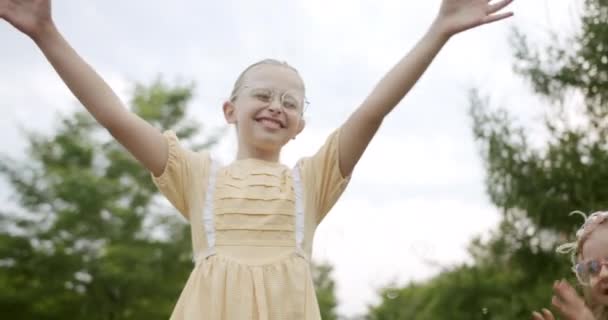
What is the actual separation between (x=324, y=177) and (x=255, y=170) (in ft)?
0.85

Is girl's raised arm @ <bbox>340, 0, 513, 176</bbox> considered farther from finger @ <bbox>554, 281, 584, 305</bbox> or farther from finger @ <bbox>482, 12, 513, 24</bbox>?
finger @ <bbox>554, 281, 584, 305</bbox>

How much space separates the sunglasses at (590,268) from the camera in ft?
11.3

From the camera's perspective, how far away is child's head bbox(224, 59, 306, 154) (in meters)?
3.47

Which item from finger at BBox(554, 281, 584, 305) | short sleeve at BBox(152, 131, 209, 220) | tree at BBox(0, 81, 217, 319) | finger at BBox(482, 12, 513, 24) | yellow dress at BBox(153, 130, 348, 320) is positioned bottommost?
finger at BBox(554, 281, 584, 305)

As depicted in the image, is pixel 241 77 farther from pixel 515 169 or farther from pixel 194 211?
pixel 515 169

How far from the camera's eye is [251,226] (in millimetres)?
3305

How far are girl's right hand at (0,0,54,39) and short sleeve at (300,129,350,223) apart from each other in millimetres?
1060

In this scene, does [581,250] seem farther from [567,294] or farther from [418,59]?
[418,59]

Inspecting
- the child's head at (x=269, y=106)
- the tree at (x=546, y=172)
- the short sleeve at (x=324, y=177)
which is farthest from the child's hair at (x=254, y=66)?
the tree at (x=546, y=172)

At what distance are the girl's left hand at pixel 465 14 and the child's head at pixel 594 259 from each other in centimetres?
101

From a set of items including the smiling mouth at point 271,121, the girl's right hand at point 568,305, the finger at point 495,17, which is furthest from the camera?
the smiling mouth at point 271,121

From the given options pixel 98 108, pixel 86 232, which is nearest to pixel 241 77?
pixel 98 108

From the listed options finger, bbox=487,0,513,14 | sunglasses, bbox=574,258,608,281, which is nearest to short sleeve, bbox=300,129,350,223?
Answer: finger, bbox=487,0,513,14

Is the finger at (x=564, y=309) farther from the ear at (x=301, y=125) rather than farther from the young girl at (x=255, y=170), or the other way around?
the ear at (x=301, y=125)
